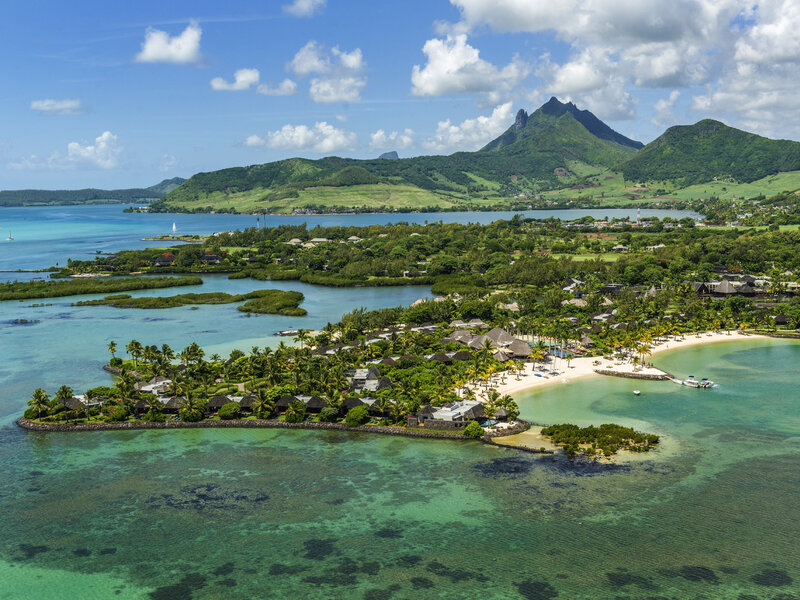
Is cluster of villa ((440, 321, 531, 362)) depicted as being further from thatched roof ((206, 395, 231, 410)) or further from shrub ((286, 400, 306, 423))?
thatched roof ((206, 395, 231, 410))

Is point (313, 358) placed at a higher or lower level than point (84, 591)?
higher

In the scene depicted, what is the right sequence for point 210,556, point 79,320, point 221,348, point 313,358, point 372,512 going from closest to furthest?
point 210,556 → point 372,512 → point 313,358 → point 221,348 → point 79,320

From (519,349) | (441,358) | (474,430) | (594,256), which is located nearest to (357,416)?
(474,430)

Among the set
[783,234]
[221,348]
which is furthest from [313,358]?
[783,234]

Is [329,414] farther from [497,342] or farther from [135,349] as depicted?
[135,349]

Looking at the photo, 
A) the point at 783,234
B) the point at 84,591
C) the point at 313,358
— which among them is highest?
the point at 783,234

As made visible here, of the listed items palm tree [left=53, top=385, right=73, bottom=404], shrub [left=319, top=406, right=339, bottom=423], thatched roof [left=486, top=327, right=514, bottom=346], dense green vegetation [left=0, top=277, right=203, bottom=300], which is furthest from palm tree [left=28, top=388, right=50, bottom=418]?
dense green vegetation [left=0, top=277, right=203, bottom=300]

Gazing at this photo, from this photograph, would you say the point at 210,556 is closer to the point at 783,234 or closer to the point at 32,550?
the point at 32,550
